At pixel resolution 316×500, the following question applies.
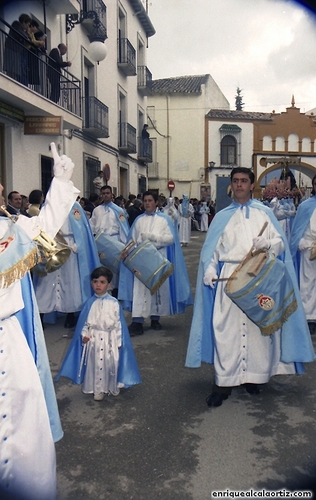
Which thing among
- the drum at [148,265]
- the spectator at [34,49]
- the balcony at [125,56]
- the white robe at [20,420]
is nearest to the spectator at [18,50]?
the spectator at [34,49]

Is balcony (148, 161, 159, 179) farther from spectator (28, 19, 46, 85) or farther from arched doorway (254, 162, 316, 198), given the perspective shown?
spectator (28, 19, 46, 85)

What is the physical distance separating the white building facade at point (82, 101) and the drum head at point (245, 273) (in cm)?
692

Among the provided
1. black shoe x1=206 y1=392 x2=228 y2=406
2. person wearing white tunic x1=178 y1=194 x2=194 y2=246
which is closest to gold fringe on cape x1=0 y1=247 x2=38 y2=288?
black shoe x1=206 y1=392 x2=228 y2=406

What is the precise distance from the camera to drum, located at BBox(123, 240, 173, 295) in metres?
5.85

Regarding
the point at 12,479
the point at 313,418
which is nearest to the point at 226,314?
the point at 313,418

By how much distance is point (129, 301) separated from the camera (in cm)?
652

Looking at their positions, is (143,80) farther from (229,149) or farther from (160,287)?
(160,287)

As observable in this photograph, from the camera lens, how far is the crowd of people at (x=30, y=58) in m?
9.93

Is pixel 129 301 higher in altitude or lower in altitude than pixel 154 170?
lower

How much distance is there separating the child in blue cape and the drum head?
106 cm

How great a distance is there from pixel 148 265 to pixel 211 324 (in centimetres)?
182

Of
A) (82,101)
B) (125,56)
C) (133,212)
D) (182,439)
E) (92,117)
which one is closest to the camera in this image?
(182,439)

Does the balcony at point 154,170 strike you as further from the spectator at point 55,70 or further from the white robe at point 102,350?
the white robe at point 102,350

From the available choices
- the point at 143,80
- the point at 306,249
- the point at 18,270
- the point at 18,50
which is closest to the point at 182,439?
the point at 18,270
